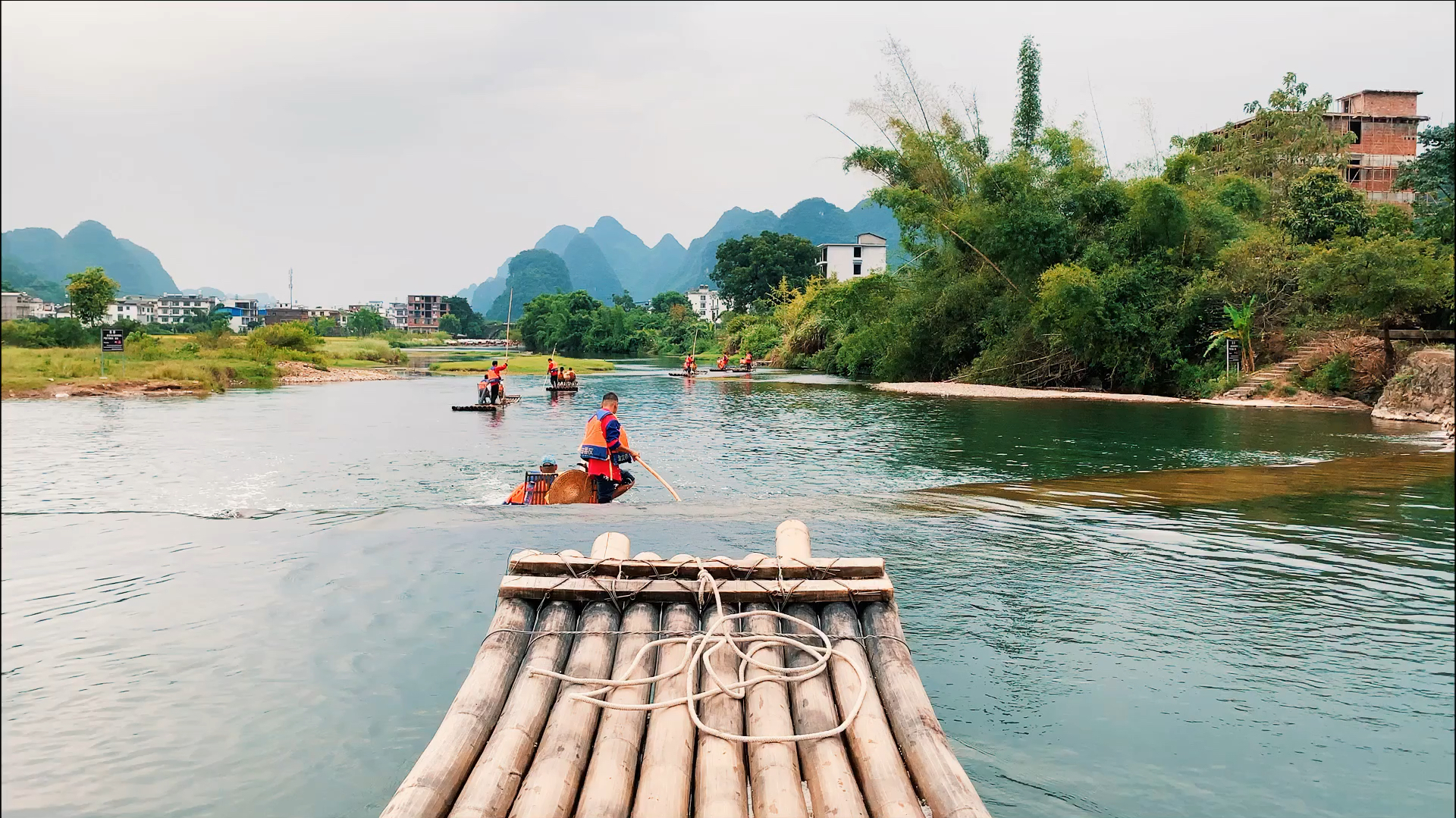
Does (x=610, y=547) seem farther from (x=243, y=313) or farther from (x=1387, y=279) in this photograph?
(x=243, y=313)

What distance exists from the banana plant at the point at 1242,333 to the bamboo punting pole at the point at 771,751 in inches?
955

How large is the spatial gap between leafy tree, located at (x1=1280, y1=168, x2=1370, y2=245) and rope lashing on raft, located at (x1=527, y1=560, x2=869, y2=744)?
27627 millimetres

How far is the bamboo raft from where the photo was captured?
317cm

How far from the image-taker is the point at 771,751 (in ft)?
11.3

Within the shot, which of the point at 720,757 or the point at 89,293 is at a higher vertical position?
the point at 89,293

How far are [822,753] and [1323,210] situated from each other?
2938 cm

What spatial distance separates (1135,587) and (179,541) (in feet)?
27.3

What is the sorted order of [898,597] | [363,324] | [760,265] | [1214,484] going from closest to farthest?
[898,597] < [1214,484] < [760,265] < [363,324]

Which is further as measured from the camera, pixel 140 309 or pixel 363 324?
pixel 363 324

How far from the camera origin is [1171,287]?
27.2 meters

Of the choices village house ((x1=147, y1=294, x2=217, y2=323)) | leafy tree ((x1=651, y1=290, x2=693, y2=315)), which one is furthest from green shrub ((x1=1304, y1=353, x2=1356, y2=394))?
village house ((x1=147, y1=294, x2=217, y2=323))

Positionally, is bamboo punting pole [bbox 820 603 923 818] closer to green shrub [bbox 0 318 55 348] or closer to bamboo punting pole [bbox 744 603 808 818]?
bamboo punting pole [bbox 744 603 808 818]

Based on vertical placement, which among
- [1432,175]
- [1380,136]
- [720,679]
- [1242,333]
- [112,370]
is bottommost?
[720,679]

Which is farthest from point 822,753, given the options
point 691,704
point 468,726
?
point 468,726
